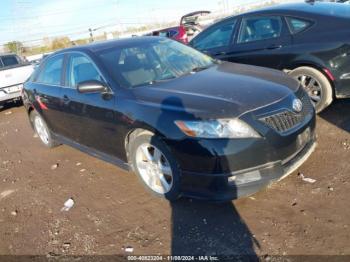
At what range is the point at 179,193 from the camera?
369cm

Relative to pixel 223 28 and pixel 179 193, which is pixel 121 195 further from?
pixel 223 28

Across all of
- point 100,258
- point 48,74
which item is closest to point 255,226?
point 100,258

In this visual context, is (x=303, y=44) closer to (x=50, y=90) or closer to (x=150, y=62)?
(x=150, y=62)

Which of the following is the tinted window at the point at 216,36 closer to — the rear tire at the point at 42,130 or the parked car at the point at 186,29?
the rear tire at the point at 42,130

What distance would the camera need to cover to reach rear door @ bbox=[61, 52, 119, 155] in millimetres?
4277

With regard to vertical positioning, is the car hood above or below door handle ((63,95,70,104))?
above

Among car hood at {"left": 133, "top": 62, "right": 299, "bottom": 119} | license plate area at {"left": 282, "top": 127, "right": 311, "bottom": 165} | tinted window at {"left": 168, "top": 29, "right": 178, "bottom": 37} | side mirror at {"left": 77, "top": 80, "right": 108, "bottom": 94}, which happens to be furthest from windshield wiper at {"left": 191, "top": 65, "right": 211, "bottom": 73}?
tinted window at {"left": 168, "top": 29, "right": 178, "bottom": 37}

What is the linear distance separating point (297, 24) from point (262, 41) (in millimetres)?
581

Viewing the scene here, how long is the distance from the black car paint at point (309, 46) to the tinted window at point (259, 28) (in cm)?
7

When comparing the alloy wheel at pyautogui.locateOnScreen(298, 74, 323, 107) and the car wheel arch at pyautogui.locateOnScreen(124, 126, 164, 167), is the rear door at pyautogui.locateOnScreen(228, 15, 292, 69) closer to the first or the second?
the alloy wheel at pyautogui.locateOnScreen(298, 74, 323, 107)

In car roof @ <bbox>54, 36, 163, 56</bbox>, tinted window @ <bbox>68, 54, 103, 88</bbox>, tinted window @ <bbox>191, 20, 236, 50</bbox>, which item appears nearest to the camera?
tinted window @ <bbox>68, 54, 103, 88</bbox>

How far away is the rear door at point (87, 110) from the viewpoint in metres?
4.28

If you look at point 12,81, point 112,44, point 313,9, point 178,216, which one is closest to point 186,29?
point 12,81

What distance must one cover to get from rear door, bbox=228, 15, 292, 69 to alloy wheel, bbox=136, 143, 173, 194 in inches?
113
